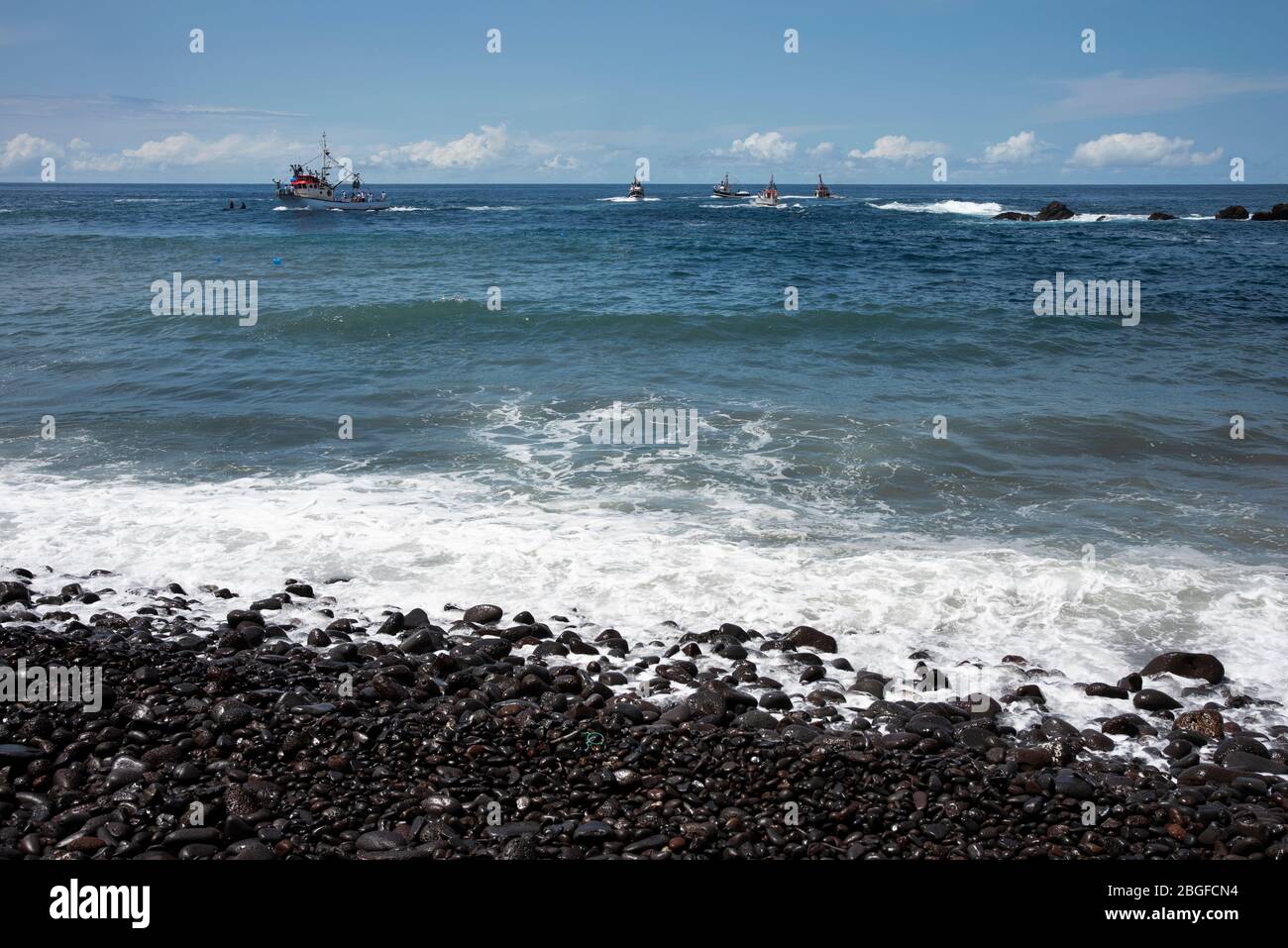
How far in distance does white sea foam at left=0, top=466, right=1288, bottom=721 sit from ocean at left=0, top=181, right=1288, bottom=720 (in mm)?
40

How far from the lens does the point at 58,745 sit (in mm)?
6223

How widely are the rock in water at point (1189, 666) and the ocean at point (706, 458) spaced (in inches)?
7.1

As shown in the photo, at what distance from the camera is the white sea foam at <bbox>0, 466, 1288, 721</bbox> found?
817 centimetres

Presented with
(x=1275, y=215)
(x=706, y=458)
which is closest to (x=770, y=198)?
(x=1275, y=215)

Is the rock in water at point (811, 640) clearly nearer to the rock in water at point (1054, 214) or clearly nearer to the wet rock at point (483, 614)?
the wet rock at point (483, 614)

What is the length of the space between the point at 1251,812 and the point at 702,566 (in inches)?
211

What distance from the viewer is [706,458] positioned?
13.7 m

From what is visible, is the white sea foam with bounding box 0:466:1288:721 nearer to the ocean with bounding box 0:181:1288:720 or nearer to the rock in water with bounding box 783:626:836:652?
the ocean with bounding box 0:181:1288:720

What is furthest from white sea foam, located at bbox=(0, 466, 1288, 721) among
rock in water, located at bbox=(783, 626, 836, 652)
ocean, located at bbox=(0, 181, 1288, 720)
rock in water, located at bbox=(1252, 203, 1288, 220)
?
rock in water, located at bbox=(1252, 203, 1288, 220)

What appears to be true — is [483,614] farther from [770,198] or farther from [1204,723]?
[770,198]

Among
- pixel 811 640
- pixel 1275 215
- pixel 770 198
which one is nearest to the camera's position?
pixel 811 640

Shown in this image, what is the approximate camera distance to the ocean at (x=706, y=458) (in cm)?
897

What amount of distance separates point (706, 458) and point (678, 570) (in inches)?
170
